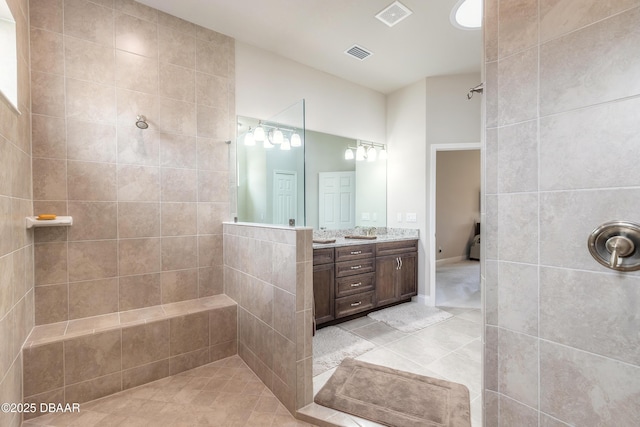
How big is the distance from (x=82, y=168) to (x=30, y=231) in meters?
0.56

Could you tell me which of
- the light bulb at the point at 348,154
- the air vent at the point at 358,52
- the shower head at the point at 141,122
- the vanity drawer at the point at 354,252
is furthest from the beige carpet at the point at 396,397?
the air vent at the point at 358,52

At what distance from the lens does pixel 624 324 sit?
824 millimetres

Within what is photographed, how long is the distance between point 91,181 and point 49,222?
436 mm

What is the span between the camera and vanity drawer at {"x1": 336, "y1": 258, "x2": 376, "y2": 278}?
299cm

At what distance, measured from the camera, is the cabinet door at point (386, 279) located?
3.33 metres

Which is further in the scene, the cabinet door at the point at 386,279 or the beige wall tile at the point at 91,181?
the cabinet door at the point at 386,279

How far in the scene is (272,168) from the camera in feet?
7.71

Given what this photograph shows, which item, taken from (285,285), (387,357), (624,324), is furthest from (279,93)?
(624,324)

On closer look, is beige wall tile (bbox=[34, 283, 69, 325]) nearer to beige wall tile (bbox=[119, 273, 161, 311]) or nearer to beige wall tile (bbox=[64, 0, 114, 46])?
beige wall tile (bbox=[119, 273, 161, 311])

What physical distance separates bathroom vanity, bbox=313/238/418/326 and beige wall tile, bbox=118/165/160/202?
63.5 inches

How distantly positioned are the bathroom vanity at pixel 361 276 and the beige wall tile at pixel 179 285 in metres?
1.18

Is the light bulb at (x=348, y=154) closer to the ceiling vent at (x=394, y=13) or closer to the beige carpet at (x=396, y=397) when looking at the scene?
the ceiling vent at (x=394, y=13)

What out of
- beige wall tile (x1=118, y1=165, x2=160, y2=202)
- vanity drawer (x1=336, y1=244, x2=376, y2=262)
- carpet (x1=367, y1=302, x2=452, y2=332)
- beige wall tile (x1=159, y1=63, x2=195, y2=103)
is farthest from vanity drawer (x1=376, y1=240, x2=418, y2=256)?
beige wall tile (x1=159, y1=63, x2=195, y2=103)

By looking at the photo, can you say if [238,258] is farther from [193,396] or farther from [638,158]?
[638,158]
